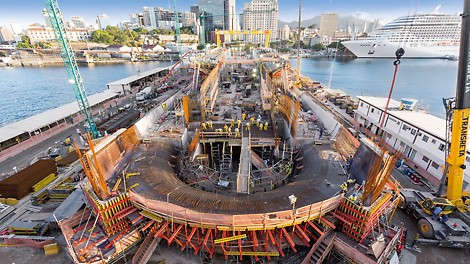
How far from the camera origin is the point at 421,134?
85.8ft

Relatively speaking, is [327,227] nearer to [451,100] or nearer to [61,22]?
[451,100]

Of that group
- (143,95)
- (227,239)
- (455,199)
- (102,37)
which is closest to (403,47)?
Answer: (455,199)

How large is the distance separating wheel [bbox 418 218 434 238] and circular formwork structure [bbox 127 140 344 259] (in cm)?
800

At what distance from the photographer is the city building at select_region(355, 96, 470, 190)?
2433cm

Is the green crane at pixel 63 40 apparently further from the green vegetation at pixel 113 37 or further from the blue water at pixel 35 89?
the green vegetation at pixel 113 37

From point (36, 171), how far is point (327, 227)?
30222 mm

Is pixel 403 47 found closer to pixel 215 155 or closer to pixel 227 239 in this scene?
pixel 215 155

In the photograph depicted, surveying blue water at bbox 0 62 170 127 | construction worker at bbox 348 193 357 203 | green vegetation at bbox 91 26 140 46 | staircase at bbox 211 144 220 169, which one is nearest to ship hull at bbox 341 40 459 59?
staircase at bbox 211 144 220 169

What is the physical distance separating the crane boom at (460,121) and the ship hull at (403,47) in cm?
12358

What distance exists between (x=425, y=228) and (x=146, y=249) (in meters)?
22.0

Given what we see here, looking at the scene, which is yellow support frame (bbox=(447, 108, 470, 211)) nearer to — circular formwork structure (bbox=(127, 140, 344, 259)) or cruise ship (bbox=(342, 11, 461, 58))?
circular formwork structure (bbox=(127, 140, 344, 259))

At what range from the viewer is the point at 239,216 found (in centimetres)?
1272

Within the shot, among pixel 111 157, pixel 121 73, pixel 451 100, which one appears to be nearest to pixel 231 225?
pixel 111 157

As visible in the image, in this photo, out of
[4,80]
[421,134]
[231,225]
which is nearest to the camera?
[231,225]
